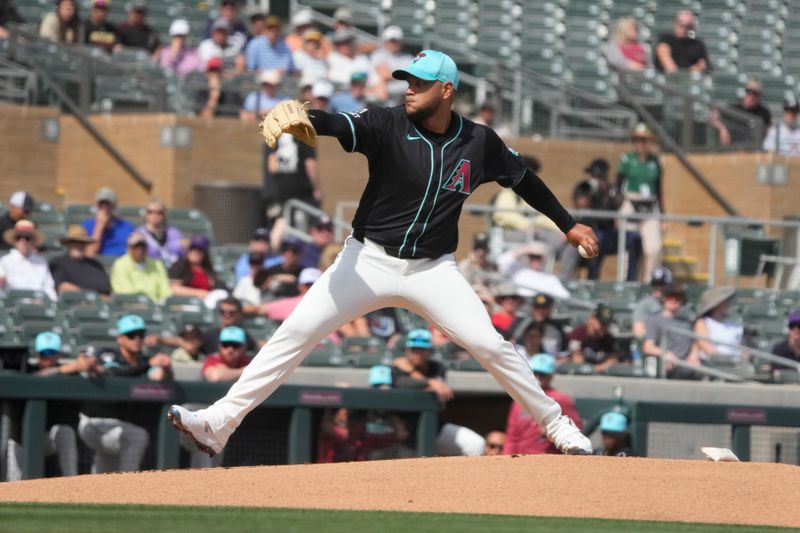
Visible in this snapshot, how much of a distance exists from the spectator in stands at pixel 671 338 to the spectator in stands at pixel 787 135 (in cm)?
518

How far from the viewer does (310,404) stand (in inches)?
413

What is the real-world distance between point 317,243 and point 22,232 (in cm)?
274

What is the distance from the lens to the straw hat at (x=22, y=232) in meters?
12.5

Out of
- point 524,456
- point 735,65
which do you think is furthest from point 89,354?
point 735,65

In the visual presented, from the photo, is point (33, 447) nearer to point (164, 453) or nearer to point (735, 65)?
point (164, 453)

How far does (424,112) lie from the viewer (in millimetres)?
7531

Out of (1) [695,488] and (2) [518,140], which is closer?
(1) [695,488]

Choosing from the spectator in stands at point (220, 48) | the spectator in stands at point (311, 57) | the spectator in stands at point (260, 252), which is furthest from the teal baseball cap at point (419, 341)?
the spectator in stands at point (220, 48)

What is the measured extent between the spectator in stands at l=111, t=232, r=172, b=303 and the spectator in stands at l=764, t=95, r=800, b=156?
309 inches

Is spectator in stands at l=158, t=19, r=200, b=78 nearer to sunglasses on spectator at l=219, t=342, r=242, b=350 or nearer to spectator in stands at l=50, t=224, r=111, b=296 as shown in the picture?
spectator in stands at l=50, t=224, r=111, b=296

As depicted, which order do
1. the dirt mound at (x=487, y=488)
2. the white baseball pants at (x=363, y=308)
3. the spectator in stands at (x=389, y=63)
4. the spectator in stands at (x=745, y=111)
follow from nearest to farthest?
the dirt mound at (x=487, y=488) < the white baseball pants at (x=363, y=308) < the spectator in stands at (x=389, y=63) < the spectator in stands at (x=745, y=111)

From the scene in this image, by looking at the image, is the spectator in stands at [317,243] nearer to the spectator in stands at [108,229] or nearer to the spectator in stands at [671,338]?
the spectator in stands at [108,229]

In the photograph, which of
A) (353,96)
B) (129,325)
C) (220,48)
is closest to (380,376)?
(129,325)

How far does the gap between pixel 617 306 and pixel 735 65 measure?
25.9ft
